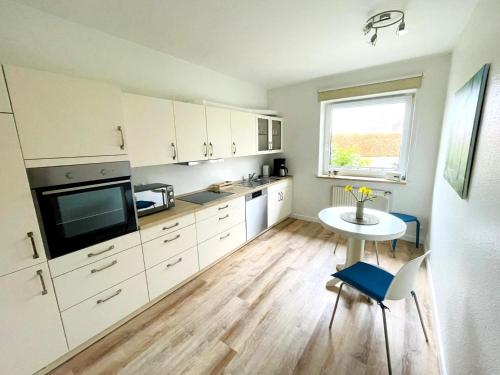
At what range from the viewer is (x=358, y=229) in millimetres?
1820

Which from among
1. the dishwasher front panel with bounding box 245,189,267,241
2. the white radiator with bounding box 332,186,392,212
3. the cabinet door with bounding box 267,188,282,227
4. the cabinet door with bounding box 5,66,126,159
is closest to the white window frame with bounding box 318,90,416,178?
the white radiator with bounding box 332,186,392,212

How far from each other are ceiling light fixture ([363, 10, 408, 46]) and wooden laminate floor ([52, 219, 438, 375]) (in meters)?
2.40

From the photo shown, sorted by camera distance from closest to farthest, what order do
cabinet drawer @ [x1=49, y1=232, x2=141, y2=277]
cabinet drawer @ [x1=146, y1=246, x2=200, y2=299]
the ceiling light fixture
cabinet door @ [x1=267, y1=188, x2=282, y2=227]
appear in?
cabinet drawer @ [x1=49, y1=232, x2=141, y2=277], the ceiling light fixture, cabinet drawer @ [x1=146, y1=246, x2=200, y2=299], cabinet door @ [x1=267, y1=188, x2=282, y2=227]

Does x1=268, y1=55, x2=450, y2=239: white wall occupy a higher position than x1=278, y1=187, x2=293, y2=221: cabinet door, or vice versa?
x1=268, y1=55, x2=450, y2=239: white wall

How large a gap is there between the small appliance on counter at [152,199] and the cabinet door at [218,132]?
742 mm

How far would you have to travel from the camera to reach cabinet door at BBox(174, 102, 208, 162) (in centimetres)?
219

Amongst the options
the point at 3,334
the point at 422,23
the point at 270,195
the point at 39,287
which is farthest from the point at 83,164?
the point at 422,23

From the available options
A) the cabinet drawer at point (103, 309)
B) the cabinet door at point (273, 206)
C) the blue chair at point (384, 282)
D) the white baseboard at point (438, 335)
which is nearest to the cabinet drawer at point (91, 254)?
the cabinet drawer at point (103, 309)

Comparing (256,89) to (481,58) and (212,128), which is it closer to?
(212,128)

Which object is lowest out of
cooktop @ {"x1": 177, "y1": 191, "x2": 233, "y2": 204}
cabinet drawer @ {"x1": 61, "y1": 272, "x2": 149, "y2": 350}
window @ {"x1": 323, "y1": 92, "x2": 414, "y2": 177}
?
cabinet drawer @ {"x1": 61, "y1": 272, "x2": 149, "y2": 350}

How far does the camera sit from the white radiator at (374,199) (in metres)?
3.07

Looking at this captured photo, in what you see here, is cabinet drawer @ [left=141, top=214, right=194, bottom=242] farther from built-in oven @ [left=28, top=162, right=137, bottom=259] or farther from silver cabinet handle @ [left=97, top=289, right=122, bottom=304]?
silver cabinet handle @ [left=97, top=289, right=122, bottom=304]

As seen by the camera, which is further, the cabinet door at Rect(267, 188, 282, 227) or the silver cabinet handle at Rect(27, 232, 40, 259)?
the cabinet door at Rect(267, 188, 282, 227)

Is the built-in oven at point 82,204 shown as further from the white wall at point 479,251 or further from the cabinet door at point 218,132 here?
the white wall at point 479,251
